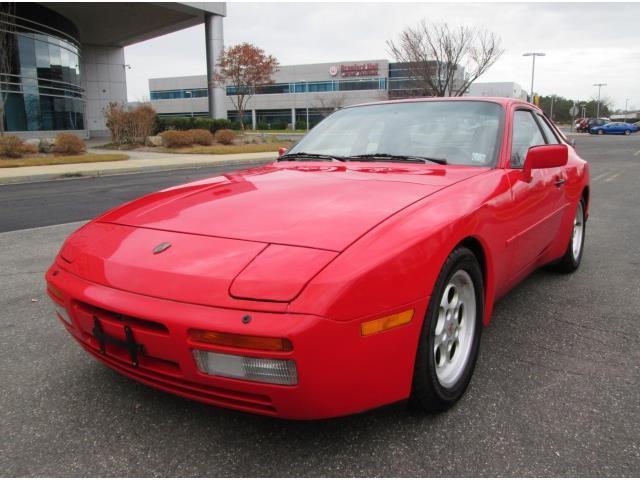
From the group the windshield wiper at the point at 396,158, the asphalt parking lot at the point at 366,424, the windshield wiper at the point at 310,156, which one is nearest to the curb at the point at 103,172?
the asphalt parking lot at the point at 366,424

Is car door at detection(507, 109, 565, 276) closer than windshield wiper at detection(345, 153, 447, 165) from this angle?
Yes

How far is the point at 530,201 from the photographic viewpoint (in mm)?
2943

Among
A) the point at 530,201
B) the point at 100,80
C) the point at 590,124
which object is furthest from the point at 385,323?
the point at 590,124

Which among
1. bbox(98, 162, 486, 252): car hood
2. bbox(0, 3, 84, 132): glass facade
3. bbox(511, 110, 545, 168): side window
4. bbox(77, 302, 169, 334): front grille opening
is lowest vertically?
bbox(77, 302, 169, 334): front grille opening

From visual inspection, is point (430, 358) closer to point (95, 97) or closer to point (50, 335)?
point (50, 335)

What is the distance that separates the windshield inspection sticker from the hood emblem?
1.73 metres

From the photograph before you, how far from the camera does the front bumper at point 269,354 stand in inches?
64.0

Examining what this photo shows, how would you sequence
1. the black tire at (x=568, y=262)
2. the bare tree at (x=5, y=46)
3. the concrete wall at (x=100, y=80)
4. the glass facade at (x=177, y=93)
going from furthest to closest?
the glass facade at (x=177, y=93)
the concrete wall at (x=100, y=80)
the bare tree at (x=5, y=46)
the black tire at (x=568, y=262)

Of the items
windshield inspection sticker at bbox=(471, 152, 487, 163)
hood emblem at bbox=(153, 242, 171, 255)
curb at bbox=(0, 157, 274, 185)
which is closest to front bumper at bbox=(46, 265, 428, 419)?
hood emblem at bbox=(153, 242, 171, 255)

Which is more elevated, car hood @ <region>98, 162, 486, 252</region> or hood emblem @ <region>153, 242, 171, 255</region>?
car hood @ <region>98, 162, 486, 252</region>

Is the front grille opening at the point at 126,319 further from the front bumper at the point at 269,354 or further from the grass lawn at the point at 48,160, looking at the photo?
the grass lawn at the point at 48,160

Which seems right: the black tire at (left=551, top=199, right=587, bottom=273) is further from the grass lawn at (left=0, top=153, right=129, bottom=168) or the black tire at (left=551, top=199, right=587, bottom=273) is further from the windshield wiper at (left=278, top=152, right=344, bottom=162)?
the grass lawn at (left=0, top=153, right=129, bottom=168)

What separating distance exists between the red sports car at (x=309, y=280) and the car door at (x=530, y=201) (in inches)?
0.9

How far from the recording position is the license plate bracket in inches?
72.5
